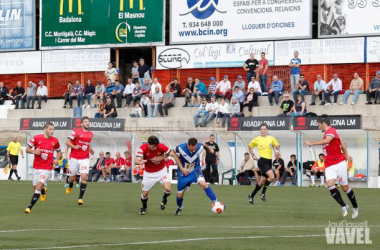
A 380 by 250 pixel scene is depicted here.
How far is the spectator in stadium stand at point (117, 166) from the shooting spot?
37219 mm

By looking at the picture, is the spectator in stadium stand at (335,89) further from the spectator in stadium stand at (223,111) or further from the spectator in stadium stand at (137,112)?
the spectator in stadium stand at (137,112)

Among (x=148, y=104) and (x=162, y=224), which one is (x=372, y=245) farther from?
(x=148, y=104)

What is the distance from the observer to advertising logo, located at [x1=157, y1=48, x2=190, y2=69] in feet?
144

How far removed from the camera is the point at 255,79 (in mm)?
39500

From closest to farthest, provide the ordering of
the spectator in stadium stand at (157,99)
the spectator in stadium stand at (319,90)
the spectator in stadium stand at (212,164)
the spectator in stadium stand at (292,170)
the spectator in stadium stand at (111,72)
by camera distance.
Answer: the spectator in stadium stand at (292,170), the spectator in stadium stand at (212,164), the spectator in stadium stand at (319,90), the spectator in stadium stand at (157,99), the spectator in stadium stand at (111,72)

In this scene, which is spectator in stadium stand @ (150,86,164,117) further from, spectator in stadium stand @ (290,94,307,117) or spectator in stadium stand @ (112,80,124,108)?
spectator in stadium stand @ (290,94,307,117)

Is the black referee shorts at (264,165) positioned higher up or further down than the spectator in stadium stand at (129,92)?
further down

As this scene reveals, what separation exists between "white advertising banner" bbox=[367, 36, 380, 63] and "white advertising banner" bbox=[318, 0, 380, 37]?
Result: 348 mm

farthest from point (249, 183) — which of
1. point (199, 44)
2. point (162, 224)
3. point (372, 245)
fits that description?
point (372, 245)

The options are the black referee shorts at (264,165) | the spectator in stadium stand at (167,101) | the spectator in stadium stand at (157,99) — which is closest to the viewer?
the black referee shorts at (264,165)

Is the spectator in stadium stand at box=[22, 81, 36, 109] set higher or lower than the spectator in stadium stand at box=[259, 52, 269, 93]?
lower

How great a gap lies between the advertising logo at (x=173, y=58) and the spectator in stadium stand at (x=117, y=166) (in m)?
8.14

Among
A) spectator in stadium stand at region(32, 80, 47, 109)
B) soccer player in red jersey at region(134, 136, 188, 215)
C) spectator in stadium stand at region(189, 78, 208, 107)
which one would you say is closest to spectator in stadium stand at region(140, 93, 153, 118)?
spectator in stadium stand at region(189, 78, 208, 107)

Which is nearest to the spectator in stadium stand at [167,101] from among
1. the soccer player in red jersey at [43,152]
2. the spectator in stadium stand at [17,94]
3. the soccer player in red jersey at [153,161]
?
the spectator in stadium stand at [17,94]
